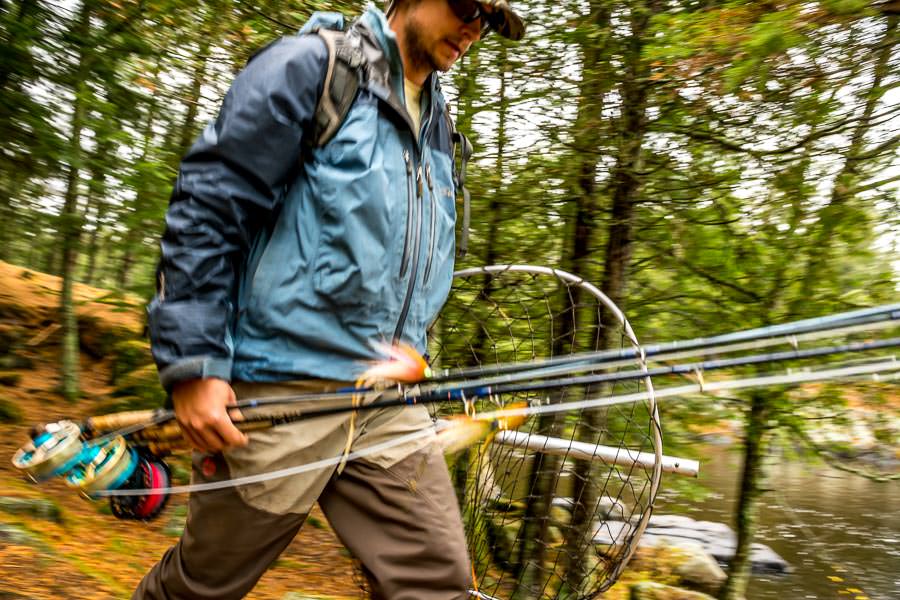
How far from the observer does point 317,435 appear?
6.14ft

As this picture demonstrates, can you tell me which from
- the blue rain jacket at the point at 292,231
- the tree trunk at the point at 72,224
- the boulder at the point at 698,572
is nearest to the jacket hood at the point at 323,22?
the blue rain jacket at the point at 292,231

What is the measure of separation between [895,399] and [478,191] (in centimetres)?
265

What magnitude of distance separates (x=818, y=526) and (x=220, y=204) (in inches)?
326

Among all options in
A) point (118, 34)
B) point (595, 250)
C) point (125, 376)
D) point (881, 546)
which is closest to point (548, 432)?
point (595, 250)

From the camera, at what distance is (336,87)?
1.81 m

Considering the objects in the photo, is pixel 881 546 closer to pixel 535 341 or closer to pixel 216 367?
pixel 535 341

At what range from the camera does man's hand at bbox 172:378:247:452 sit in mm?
1717

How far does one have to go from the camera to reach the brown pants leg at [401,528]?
5.98 feet

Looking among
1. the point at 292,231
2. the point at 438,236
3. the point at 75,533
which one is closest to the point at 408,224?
the point at 438,236

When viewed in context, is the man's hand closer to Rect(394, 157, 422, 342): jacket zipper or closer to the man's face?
Rect(394, 157, 422, 342): jacket zipper

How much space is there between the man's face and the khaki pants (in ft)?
2.74

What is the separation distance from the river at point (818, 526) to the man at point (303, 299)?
363 cm

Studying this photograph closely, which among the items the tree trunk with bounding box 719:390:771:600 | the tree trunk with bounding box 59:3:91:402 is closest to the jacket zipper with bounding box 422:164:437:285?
the tree trunk with bounding box 719:390:771:600

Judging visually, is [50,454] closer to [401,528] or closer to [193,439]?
[193,439]
